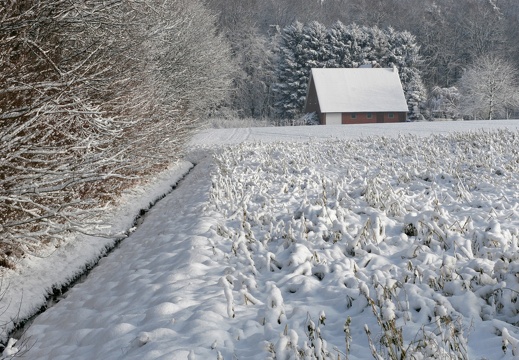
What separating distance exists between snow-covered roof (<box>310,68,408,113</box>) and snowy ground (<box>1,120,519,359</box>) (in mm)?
37426

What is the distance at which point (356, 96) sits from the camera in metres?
46.5

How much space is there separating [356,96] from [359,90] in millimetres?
1033

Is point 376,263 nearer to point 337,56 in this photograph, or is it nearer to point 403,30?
point 337,56

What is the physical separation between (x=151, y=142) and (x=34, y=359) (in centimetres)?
921

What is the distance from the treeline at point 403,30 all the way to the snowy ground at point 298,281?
1673 inches

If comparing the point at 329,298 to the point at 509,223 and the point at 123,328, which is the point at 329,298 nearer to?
the point at 123,328

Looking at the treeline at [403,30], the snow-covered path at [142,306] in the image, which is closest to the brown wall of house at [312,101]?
the treeline at [403,30]

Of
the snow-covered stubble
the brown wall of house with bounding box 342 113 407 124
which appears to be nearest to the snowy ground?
the snow-covered stubble

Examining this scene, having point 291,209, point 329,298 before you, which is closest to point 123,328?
point 329,298

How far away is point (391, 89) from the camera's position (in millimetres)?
47562

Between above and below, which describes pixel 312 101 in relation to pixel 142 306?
above

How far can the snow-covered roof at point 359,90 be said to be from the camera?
149 feet

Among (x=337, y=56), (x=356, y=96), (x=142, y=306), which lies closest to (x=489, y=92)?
(x=356, y=96)

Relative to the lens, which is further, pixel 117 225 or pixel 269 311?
pixel 117 225
